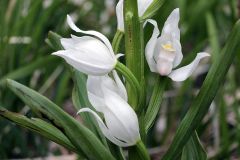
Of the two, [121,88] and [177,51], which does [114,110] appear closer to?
[121,88]

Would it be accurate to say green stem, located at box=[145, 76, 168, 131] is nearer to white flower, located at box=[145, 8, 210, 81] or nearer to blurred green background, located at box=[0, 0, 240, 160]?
white flower, located at box=[145, 8, 210, 81]

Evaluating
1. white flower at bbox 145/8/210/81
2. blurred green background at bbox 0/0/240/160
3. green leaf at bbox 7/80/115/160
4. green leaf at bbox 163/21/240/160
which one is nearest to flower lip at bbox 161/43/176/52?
white flower at bbox 145/8/210/81

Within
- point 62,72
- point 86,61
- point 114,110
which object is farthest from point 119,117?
point 62,72

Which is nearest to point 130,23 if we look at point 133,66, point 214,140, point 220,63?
point 133,66

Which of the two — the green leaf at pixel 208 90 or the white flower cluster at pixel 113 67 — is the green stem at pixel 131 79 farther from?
the green leaf at pixel 208 90

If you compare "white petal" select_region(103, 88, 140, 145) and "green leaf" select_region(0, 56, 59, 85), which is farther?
"green leaf" select_region(0, 56, 59, 85)

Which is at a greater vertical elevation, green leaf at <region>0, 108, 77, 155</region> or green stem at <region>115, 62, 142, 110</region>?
green stem at <region>115, 62, 142, 110</region>

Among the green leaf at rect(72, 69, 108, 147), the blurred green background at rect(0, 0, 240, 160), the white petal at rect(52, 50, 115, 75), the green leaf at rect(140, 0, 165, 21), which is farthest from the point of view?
the blurred green background at rect(0, 0, 240, 160)
